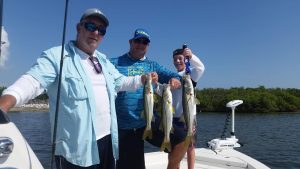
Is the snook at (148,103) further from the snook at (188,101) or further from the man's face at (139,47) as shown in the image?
the man's face at (139,47)

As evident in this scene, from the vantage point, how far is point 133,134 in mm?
4875

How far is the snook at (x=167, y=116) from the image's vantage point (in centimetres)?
447

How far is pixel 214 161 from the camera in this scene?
22.7ft

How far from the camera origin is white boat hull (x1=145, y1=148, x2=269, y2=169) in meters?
6.60

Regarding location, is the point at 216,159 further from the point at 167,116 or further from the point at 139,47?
the point at 139,47

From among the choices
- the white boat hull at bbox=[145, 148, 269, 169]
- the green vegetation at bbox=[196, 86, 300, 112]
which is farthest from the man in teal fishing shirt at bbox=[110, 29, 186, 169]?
the green vegetation at bbox=[196, 86, 300, 112]

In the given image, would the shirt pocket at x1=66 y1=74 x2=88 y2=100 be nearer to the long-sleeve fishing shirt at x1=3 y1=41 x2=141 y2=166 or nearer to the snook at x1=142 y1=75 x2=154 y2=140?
the long-sleeve fishing shirt at x1=3 y1=41 x2=141 y2=166

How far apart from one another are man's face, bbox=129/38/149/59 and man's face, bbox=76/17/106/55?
135 centimetres

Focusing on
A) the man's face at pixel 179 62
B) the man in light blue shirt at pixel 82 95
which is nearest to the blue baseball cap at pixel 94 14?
the man in light blue shirt at pixel 82 95

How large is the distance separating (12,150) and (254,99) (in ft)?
267

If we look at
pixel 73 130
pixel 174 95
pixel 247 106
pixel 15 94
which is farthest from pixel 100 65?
pixel 247 106

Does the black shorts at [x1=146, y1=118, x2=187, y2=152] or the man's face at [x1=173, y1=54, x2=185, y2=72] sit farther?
the man's face at [x1=173, y1=54, x2=185, y2=72]

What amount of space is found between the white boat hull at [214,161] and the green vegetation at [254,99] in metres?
69.1

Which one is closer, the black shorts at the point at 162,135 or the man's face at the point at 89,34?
the man's face at the point at 89,34
